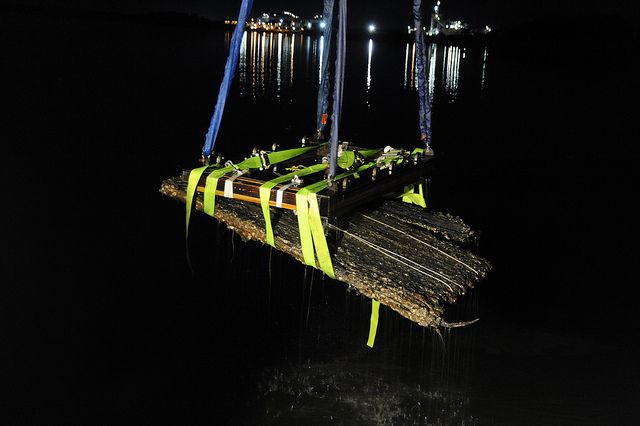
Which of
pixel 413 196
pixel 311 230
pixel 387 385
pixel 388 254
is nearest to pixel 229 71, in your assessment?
pixel 311 230

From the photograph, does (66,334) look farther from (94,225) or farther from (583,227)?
(583,227)

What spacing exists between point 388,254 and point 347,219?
0.80m

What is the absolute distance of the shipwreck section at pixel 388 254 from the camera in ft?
25.3

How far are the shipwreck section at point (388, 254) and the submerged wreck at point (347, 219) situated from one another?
0.01 meters

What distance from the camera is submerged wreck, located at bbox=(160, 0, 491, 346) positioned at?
7875mm

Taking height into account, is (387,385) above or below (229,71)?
below

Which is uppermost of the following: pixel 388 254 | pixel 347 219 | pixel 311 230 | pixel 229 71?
pixel 229 71

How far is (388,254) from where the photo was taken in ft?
27.7

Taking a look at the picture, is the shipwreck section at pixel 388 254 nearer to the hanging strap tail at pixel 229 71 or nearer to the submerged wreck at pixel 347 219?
the submerged wreck at pixel 347 219

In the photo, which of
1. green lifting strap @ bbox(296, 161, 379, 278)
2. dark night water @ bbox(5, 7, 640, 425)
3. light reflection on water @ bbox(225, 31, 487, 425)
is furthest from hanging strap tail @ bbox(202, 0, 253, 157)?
dark night water @ bbox(5, 7, 640, 425)

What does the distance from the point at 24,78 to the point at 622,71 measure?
173ft

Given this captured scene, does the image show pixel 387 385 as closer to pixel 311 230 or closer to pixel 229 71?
pixel 311 230

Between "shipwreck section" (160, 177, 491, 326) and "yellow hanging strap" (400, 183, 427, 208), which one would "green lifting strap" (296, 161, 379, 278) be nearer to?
"shipwreck section" (160, 177, 491, 326)

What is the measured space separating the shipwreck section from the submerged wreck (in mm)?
11
